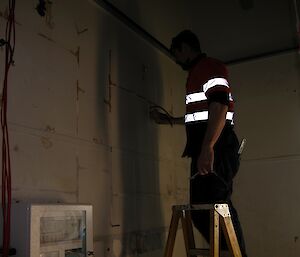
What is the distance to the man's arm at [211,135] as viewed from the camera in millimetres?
1947

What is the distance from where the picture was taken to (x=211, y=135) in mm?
1965

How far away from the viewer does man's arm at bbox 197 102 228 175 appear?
6.39 ft

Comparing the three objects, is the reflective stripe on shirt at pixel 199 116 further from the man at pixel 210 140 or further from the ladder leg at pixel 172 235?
the ladder leg at pixel 172 235

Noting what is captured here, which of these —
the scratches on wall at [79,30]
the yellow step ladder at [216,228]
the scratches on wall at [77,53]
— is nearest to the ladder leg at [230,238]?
the yellow step ladder at [216,228]

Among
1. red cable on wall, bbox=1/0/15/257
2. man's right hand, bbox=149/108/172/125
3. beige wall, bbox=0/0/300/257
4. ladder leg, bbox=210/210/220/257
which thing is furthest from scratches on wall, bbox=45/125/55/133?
man's right hand, bbox=149/108/172/125

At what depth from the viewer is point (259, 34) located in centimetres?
358

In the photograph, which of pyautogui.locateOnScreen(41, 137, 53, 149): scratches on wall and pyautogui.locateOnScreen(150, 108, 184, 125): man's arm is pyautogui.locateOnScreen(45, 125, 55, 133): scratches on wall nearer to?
pyautogui.locateOnScreen(41, 137, 53, 149): scratches on wall

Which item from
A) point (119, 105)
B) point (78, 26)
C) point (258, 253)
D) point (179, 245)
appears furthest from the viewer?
point (258, 253)

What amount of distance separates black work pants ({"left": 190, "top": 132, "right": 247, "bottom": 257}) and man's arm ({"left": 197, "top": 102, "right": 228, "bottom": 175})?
93 millimetres

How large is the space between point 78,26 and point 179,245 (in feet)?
6.04

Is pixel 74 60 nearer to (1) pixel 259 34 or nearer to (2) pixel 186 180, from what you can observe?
(2) pixel 186 180

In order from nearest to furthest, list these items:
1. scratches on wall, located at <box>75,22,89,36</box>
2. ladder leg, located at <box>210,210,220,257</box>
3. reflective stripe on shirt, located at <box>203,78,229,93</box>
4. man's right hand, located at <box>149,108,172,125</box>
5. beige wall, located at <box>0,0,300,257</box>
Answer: ladder leg, located at <box>210,210,220,257</box> → beige wall, located at <box>0,0,300,257</box> → reflective stripe on shirt, located at <box>203,78,229,93</box> → scratches on wall, located at <box>75,22,89,36</box> → man's right hand, located at <box>149,108,172,125</box>

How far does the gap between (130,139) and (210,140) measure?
0.77 meters

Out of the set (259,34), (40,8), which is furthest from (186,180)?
(40,8)
